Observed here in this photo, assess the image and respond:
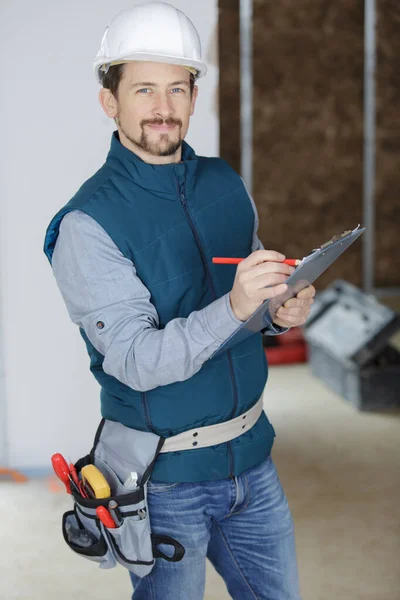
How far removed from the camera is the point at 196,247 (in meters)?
1.71

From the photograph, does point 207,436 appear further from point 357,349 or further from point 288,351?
point 288,351

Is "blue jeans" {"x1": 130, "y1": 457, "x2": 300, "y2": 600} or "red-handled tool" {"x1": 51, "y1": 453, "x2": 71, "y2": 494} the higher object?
"red-handled tool" {"x1": 51, "y1": 453, "x2": 71, "y2": 494}

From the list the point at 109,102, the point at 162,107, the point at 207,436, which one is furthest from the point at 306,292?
the point at 109,102

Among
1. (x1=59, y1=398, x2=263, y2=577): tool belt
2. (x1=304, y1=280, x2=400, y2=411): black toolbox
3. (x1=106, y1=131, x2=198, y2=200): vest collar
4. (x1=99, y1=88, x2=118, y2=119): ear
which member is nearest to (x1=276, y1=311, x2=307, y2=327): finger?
(x1=59, y1=398, x2=263, y2=577): tool belt

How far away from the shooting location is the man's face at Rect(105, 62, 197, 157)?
165 centimetres

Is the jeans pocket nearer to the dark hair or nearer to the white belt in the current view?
the white belt

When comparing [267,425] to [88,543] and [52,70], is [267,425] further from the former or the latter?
[52,70]

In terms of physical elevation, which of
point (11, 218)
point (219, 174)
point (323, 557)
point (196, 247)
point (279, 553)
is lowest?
point (323, 557)

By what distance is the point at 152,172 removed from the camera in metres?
1.68

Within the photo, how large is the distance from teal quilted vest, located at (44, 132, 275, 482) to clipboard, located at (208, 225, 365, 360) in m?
0.13

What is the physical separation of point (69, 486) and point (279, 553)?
47 cm

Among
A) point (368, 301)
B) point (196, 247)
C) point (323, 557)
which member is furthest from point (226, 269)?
point (368, 301)

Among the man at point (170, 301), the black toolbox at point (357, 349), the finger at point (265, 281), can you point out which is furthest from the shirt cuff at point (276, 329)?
the black toolbox at point (357, 349)

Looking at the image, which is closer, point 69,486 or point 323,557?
point 69,486
